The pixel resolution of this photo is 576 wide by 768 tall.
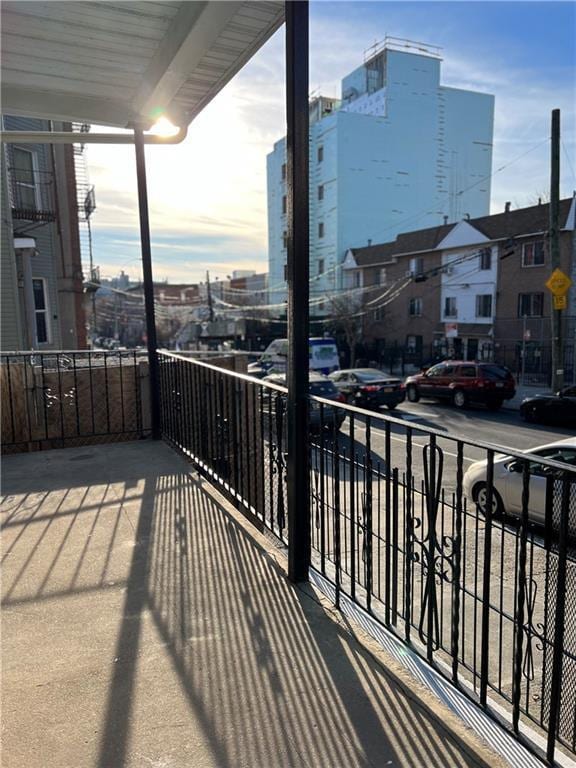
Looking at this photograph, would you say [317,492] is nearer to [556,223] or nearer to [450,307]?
[556,223]

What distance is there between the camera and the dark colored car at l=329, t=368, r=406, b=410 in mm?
17506

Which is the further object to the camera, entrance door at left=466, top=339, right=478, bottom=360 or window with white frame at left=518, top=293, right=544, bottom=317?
entrance door at left=466, top=339, right=478, bottom=360

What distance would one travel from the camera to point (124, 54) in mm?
4113

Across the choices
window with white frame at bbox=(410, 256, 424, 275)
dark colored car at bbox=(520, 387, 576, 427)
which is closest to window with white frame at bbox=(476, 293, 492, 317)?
window with white frame at bbox=(410, 256, 424, 275)

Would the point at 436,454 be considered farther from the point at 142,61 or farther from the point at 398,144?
the point at 398,144

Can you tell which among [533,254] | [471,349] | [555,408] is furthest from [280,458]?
[471,349]

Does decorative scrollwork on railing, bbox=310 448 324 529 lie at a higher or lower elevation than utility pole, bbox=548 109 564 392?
lower

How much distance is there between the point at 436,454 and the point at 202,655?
1315mm

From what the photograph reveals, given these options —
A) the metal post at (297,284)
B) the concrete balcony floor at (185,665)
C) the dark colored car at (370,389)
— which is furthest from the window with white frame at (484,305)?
the metal post at (297,284)

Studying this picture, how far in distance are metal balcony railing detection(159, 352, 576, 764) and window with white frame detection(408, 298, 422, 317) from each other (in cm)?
2932

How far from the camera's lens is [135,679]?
216cm

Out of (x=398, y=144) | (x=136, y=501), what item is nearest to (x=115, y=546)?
(x=136, y=501)

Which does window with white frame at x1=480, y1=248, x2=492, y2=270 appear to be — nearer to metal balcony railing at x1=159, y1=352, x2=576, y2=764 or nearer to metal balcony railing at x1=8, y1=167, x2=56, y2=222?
metal balcony railing at x1=8, y1=167, x2=56, y2=222

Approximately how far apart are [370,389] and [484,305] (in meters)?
15.6
